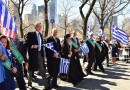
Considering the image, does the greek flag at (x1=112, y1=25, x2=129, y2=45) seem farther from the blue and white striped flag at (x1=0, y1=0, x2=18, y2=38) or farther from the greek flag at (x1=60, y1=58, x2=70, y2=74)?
the blue and white striped flag at (x1=0, y1=0, x2=18, y2=38)

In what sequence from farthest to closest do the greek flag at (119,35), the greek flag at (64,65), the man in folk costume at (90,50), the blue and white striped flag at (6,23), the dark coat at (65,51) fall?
the greek flag at (119,35), the man in folk costume at (90,50), the dark coat at (65,51), the greek flag at (64,65), the blue and white striped flag at (6,23)

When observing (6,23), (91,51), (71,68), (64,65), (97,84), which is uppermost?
(6,23)

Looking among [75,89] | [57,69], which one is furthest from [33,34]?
[75,89]

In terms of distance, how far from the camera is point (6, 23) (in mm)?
7168

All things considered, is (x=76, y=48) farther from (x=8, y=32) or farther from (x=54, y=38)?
(x=8, y=32)

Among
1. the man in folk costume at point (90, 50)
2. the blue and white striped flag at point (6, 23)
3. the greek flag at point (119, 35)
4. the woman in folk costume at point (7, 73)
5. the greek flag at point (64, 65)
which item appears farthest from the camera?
the greek flag at point (119, 35)

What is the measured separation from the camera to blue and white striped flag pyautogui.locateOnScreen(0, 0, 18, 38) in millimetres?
7020

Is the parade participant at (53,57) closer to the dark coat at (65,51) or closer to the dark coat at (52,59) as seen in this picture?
the dark coat at (52,59)


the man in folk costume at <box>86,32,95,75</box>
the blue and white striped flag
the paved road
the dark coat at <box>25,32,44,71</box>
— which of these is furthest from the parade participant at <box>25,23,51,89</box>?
the man in folk costume at <box>86,32,95,75</box>

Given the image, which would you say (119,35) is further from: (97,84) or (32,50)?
(32,50)

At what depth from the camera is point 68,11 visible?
4894cm

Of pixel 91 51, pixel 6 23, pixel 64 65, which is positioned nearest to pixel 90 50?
pixel 91 51

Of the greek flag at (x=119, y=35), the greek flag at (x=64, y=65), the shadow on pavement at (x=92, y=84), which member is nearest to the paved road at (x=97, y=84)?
the shadow on pavement at (x=92, y=84)

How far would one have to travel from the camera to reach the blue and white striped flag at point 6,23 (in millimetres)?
7020
